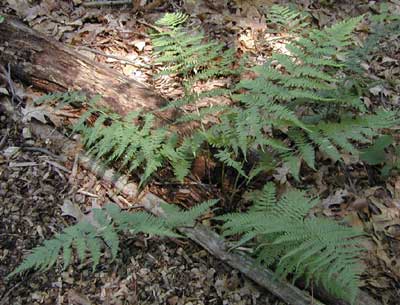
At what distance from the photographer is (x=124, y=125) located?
3.44 metres

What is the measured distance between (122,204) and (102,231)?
54cm

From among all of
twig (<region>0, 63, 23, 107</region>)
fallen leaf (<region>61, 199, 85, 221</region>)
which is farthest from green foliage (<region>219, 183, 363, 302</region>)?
twig (<region>0, 63, 23, 107</region>)

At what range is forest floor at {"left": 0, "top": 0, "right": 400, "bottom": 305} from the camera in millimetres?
3068

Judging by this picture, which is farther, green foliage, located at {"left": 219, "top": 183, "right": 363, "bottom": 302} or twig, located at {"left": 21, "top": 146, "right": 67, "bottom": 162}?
twig, located at {"left": 21, "top": 146, "right": 67, "bottom": 162}

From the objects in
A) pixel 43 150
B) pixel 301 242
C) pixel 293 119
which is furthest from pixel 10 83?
pixel 301 242

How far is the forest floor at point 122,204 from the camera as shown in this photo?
3.07 m

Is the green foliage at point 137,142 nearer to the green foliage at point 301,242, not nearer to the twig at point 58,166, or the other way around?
the twig at point 58,166

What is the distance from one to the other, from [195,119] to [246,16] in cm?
207

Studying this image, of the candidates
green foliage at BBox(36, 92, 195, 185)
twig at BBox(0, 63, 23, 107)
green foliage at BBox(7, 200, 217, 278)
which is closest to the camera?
green foliage at BBox(7, 200, 217, 278)

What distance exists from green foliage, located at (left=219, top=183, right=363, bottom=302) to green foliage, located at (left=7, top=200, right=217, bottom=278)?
14.5 inches

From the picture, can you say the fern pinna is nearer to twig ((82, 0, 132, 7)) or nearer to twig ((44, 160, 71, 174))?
twig ((44, 160, 71, 174))

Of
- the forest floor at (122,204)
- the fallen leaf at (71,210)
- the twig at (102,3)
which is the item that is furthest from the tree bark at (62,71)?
the twig at (102,3)

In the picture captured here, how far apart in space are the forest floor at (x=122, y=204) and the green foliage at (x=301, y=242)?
1.21 feet

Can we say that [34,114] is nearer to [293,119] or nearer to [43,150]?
[43,150]
